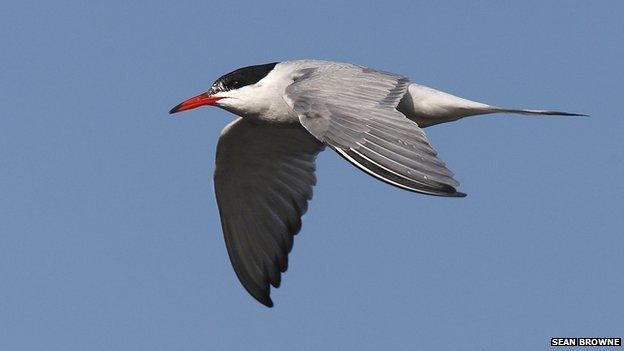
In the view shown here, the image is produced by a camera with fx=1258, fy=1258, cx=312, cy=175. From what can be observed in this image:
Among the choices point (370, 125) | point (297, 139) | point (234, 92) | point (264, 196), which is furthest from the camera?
point (264, 196)

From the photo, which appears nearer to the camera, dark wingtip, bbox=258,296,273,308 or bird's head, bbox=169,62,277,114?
bird's head, bbox=169,62,277,114

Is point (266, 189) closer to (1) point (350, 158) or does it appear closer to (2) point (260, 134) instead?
Answer: (2) point (260, 134)

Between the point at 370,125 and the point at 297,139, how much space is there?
373 centimetres

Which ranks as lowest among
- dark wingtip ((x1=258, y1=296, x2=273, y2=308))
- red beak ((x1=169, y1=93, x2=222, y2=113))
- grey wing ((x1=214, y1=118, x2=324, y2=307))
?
dark wingtip ((x1=258, y1=296, x2=273, y2=308))

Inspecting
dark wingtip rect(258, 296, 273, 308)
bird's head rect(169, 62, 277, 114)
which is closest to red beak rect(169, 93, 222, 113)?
bird's head rect(169, 62, 277, 114)

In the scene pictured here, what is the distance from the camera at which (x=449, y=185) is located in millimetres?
8477

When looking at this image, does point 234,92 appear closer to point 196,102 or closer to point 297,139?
point 196,102

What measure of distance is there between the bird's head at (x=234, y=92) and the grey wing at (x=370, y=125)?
55cm

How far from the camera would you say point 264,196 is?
13250mm

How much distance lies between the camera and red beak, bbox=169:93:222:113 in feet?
37.5

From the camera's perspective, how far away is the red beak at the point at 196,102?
1144cm

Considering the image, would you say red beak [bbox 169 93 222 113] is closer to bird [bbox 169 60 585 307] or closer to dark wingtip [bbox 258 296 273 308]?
bird [bbox 169 60 585 307]

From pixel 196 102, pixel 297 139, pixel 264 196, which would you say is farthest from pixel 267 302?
pixel 196 102

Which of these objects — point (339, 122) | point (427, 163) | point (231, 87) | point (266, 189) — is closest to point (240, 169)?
point (266, 189)
